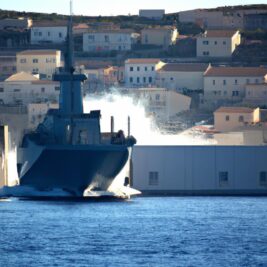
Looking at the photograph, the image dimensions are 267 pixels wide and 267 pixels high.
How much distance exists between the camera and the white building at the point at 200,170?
96.5 meters

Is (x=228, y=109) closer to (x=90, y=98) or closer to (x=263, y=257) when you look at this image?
(x=90, y=98)

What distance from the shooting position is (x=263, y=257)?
241ft

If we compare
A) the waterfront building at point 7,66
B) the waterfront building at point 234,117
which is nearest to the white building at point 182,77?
the waterfront building at point 7,66

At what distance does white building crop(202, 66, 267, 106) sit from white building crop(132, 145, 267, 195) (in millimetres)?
55016

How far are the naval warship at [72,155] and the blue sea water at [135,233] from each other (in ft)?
9.52

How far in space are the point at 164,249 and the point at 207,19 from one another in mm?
108219

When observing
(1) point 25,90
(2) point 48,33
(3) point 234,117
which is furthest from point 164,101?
(2) point 48,33

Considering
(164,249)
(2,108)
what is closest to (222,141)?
(2,108)

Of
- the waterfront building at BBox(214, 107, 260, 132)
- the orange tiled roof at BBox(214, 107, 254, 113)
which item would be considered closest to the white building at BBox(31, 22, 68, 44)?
the orange tiled roof at BBox(214, 107, 254, 113)

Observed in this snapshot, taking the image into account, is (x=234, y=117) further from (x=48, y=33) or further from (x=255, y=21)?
(x=255, y=21)

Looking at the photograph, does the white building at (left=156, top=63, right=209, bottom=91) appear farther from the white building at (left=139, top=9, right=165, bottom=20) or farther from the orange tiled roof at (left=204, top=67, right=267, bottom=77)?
the white building at (left=139, top=9, right=165, bottom=20)

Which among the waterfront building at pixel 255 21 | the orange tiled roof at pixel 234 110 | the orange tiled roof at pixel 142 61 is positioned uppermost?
the waterfront building at pixel 255 21

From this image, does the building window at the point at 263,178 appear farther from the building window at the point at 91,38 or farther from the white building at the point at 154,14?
the white building at the point at 154,14

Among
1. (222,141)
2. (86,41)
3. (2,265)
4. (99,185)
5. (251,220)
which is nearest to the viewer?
(2,265)
